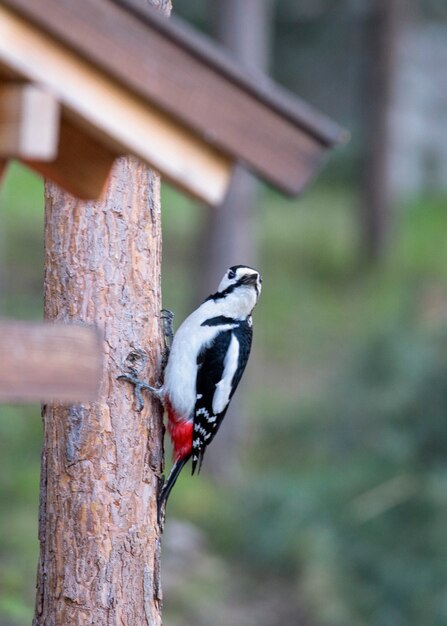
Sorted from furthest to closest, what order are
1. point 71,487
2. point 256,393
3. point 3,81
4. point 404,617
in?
point 256,393, point 404,617, point 71,487, point 3,81

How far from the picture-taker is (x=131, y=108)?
195 cm

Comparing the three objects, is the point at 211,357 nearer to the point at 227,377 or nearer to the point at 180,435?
the point at 227,377

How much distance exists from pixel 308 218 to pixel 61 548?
14532mm

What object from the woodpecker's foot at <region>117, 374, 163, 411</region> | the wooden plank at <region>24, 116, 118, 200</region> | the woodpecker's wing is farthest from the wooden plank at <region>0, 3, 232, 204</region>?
the woodpecker's wing

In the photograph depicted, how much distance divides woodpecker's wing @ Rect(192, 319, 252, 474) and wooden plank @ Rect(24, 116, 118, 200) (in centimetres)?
223

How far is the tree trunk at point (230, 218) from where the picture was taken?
36.7 ft

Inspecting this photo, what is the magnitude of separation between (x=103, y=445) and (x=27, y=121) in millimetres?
2029

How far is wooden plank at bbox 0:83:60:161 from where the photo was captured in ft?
6.31

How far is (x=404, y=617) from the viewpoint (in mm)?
7293

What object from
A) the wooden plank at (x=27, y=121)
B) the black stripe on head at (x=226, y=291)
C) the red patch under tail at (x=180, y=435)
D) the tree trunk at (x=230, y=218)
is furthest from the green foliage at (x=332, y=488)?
the wooden plank at (x=27, y=121)

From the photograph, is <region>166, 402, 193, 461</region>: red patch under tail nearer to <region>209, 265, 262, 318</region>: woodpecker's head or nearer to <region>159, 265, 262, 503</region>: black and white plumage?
<region>159, 265, 262, 503</region>: black and white plumage

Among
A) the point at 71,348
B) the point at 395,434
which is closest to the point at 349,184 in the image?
the point at 395,434

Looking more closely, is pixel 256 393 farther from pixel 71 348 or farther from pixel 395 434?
pixel 71 348

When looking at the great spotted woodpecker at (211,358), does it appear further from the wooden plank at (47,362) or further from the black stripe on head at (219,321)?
the wooden plank at (47,362)
